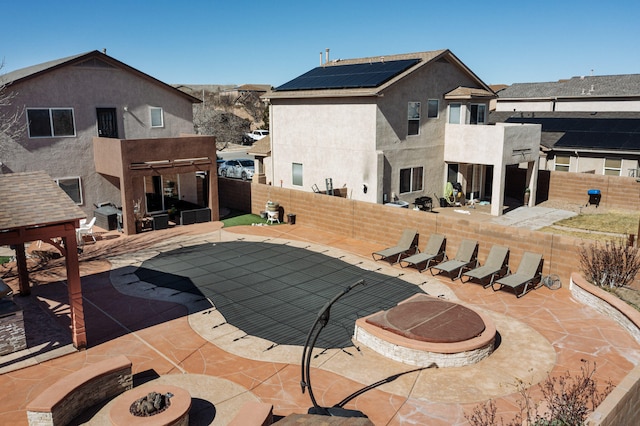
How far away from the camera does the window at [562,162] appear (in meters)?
33.7

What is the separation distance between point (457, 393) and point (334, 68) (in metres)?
25.4

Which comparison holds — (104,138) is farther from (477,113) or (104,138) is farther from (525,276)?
(477,113)

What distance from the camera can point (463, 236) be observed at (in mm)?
19594

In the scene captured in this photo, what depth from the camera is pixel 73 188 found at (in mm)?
25422

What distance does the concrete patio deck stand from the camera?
35.0ft

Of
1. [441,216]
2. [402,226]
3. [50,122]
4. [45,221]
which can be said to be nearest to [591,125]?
[441,216]

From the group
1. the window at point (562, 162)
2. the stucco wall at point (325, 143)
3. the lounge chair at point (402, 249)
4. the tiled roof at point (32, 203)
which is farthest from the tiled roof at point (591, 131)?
the tiled roof at point (32, 203)

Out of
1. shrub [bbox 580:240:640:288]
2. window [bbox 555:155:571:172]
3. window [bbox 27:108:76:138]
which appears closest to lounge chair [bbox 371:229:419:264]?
shrub [bbox 580:240:640:288]

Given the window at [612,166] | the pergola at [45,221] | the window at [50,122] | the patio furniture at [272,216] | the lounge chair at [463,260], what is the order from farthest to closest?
the window at [612,166] < the patio furniture at [272,216] < the window at [50,122] < the lounge chair at [463,260] < the pergola at [45,221]

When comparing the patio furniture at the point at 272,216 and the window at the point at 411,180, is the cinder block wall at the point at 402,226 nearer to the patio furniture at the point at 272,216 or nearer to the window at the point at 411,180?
the patio furniture at the point at 272,216

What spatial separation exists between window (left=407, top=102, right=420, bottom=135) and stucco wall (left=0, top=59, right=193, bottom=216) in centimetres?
1302

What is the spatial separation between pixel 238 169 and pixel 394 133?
1746cm

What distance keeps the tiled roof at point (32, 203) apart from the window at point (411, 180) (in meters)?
18.6

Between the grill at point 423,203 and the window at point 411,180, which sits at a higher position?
the window at point 411,180
